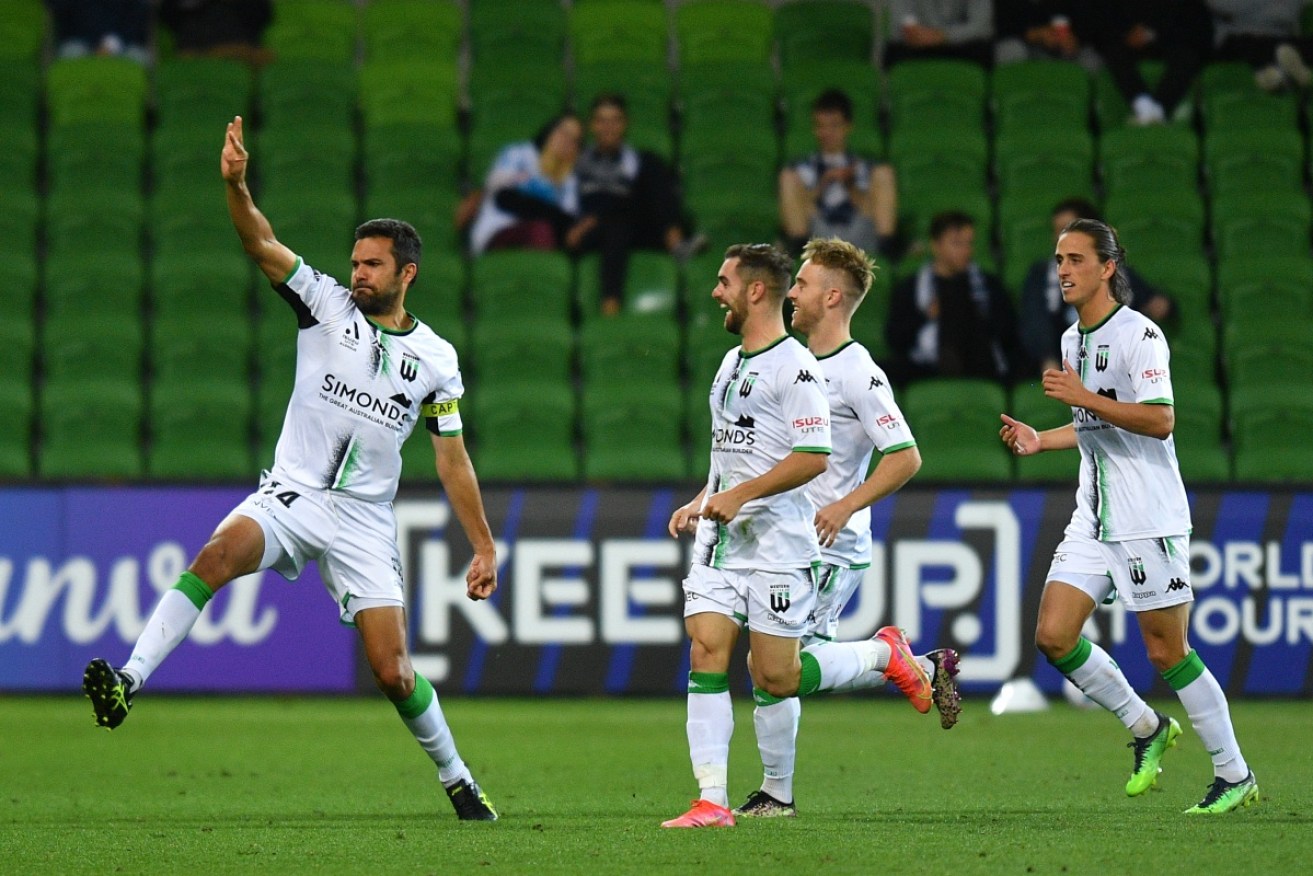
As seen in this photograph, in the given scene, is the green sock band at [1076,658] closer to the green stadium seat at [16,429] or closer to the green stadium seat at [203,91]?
the green stadium seat at [16,429]

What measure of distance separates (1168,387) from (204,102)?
430 inches

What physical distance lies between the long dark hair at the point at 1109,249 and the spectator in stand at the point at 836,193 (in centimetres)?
712

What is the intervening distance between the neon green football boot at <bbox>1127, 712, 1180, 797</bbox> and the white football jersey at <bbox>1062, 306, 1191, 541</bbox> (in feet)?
2.87

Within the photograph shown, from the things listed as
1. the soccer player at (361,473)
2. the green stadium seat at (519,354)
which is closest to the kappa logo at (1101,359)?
the soccer player at (361,473)

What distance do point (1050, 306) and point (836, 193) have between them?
193 cm

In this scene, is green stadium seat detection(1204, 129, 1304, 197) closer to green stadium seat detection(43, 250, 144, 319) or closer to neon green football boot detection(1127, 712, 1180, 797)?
green stadium seat detection(43, 250, 144, 319)

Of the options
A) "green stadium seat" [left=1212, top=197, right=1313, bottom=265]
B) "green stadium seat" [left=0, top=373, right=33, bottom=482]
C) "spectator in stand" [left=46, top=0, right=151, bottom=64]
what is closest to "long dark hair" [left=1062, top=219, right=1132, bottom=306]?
"green stadium seat" [left=1212, top=197, right=1313, bottom=265]

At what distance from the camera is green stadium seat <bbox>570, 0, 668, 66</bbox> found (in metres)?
17.2

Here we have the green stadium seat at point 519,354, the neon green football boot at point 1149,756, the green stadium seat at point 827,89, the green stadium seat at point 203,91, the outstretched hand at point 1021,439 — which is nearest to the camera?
the outstretched hand at point 1021,439

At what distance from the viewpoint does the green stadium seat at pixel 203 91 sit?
1641 centimetres

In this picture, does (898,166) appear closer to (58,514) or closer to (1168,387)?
(58,514)

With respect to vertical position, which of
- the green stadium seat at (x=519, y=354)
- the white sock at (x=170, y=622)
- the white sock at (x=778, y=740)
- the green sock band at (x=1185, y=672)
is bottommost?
the white sock at (x=778, y=740)

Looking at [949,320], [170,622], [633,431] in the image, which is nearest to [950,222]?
[949,320]

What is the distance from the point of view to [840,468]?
793 centimetres
